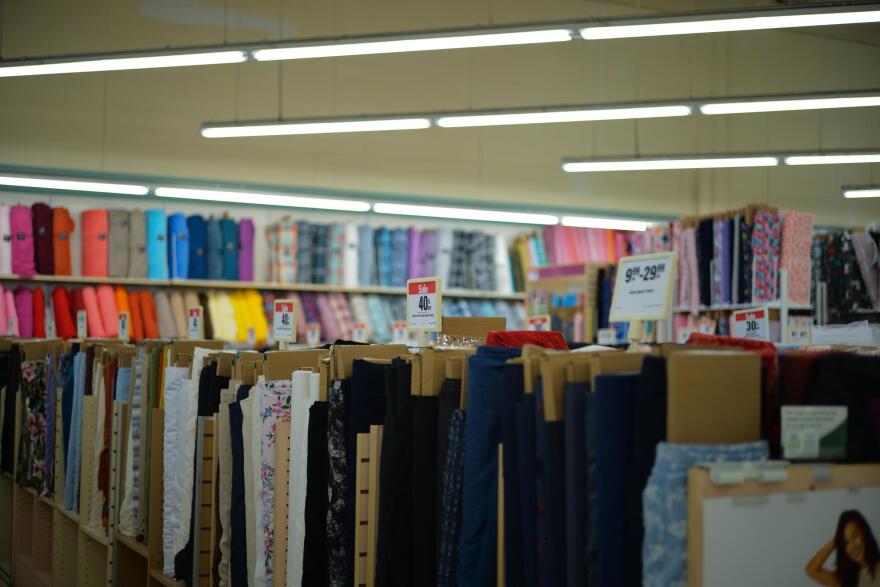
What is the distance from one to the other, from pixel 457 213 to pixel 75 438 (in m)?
5.80

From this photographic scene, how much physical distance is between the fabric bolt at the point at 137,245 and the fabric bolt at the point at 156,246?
6 cm

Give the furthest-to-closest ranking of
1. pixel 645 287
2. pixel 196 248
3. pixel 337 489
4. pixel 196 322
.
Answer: pixel 196 248
pixel 196 322
pixel 337 489
pixel 645 287

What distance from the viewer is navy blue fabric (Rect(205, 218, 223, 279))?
10.4 m

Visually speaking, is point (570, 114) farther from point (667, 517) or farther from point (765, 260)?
point (667, 517)

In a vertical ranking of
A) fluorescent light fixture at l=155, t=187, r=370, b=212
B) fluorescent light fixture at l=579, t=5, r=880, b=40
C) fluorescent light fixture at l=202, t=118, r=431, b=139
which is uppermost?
fluorescent light fixture at l=579, t=5, r=880, b=40

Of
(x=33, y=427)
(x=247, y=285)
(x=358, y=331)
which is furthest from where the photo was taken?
(x=247, y=285)

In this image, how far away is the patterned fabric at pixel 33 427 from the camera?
215 inches

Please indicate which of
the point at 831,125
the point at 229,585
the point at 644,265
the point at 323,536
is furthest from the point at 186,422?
the point at 831,125

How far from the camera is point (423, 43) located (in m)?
5.91

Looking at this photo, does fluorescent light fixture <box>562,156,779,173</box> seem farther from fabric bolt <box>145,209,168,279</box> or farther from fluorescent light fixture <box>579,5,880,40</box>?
fabric bolt <box>145,209,168,279</box>

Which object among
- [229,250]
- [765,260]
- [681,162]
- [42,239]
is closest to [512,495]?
[765,260]

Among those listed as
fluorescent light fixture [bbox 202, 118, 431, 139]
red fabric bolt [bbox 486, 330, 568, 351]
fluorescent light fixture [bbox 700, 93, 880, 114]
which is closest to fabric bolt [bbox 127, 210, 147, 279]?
fluorescent light fixture [bbox 202, 118, 431, 139]

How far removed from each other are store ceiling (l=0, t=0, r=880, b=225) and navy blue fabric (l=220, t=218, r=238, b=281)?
0.83 metres

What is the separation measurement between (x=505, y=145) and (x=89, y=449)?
8.82 metres
